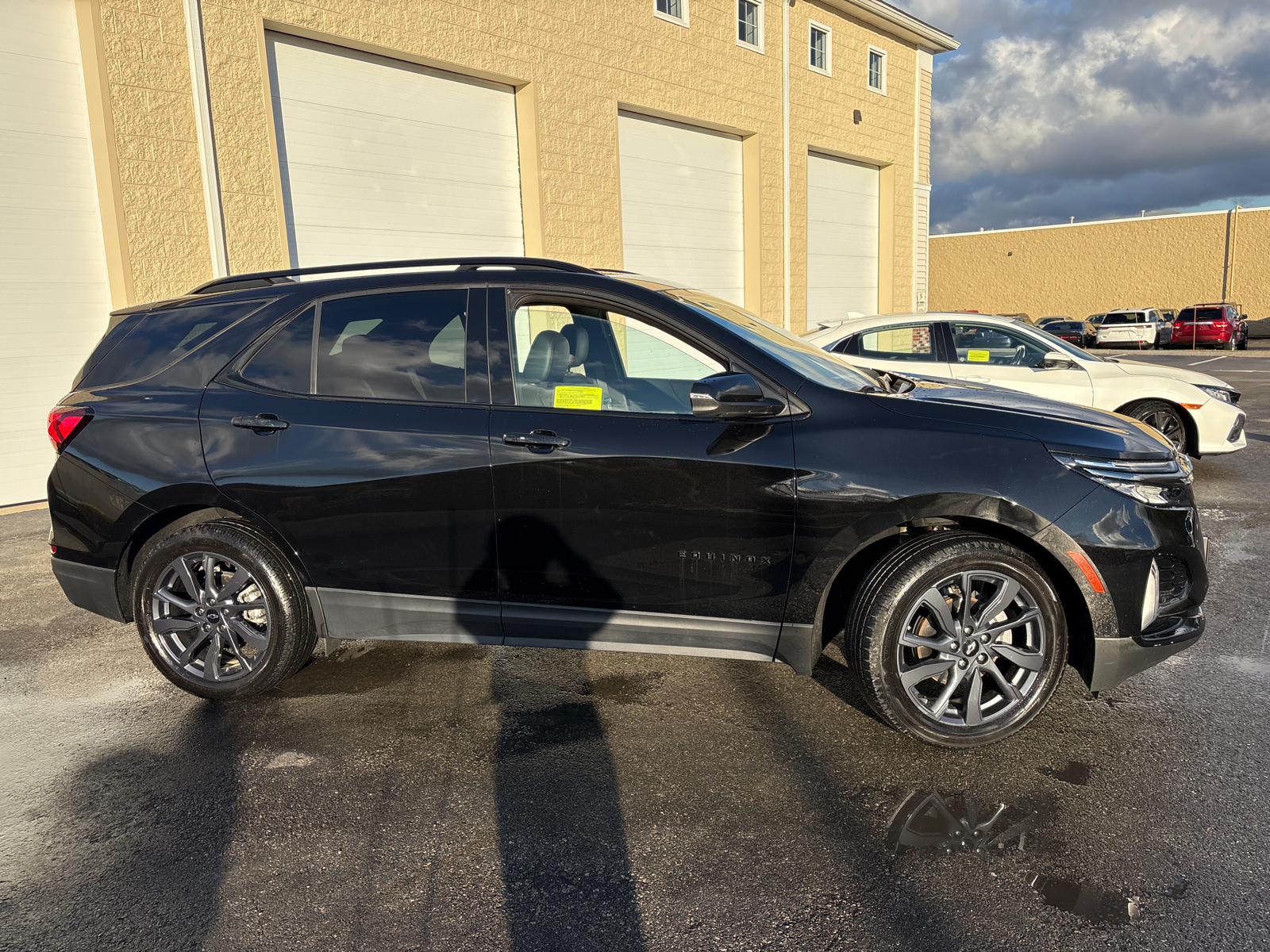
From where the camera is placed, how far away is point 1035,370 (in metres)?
8.02

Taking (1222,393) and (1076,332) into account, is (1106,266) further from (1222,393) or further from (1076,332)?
(1222,393)

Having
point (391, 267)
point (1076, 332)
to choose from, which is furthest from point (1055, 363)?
point (1076, 332)

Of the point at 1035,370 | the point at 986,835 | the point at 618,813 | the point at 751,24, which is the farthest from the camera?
the point at 751,24

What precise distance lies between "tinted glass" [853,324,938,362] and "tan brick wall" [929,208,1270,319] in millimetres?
36060

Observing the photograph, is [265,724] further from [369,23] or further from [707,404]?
[369,23]

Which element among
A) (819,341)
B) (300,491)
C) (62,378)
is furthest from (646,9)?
(300,491)

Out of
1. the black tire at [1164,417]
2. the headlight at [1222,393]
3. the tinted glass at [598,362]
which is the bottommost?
the black tire at [1164,417]

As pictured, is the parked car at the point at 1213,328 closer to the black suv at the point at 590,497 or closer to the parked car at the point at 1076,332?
the parked car at the point at 1076,332

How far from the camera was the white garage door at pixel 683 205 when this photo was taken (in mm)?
13492

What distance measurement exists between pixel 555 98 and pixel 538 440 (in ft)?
A: 32.9

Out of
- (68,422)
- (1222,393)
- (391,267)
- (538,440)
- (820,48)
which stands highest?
(820,48)

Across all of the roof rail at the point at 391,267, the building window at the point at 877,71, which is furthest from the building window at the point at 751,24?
the roof rail at the point at 391,267

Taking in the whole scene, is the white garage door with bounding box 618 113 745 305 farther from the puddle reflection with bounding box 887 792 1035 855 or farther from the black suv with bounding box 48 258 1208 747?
the puddle reflection with bounding box 887 792 1035 855

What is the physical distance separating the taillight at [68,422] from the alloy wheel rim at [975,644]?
3569mm
